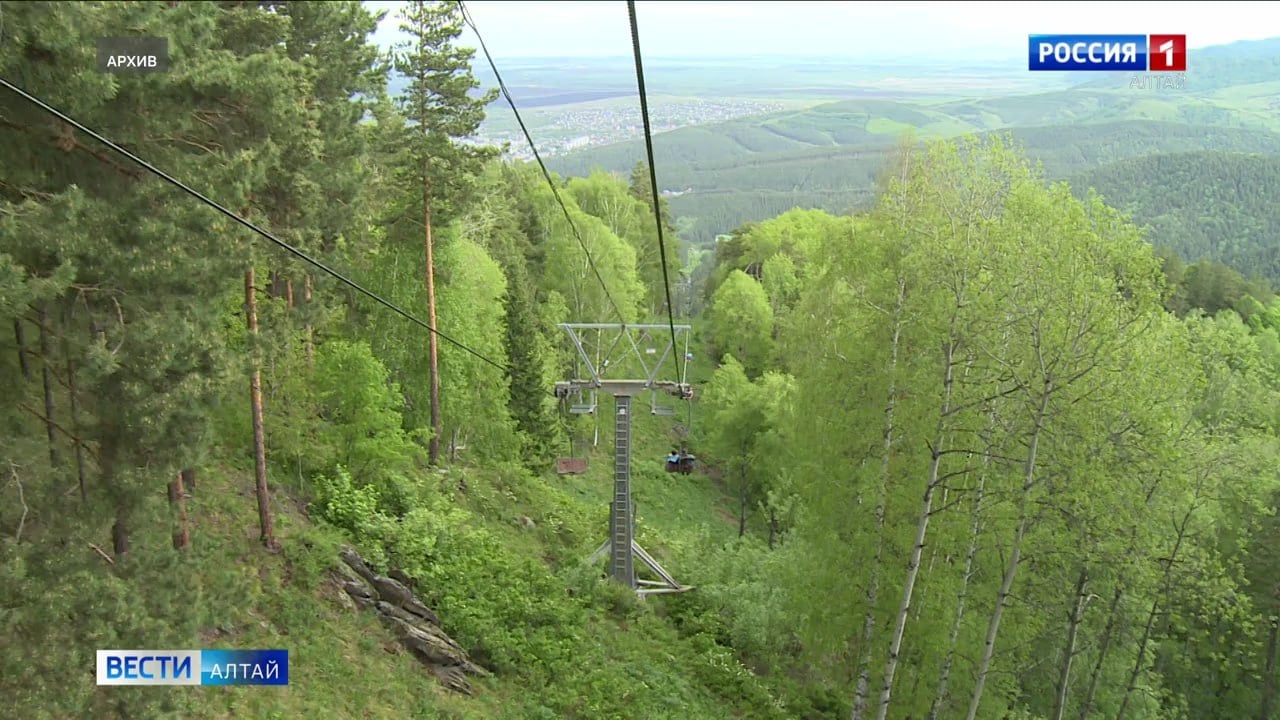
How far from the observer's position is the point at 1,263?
23.4 ft

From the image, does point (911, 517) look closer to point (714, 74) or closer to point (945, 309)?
point (945, 309)

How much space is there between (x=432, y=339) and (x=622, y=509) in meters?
6.79

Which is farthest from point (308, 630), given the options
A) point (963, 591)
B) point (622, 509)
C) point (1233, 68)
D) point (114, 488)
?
point (1233, 68)

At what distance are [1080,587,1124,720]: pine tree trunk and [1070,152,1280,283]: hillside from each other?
9868cm

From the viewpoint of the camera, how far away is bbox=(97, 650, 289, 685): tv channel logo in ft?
28.2

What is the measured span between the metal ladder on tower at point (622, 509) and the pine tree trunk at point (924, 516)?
22.5 feet

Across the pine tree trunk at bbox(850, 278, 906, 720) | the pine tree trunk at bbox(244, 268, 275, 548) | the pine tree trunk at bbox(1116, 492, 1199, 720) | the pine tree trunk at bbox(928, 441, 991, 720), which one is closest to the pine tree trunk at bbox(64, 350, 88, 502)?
the pine tree trunk at bbox(244, 268, 275, 548)

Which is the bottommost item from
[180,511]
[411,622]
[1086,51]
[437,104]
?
[411,622]

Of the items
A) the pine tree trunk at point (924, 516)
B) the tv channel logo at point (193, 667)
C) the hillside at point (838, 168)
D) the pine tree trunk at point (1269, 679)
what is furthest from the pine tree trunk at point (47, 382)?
the hillside at point (838, 168)

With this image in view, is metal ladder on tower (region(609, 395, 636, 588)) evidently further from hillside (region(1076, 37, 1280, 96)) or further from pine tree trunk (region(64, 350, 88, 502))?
hillside (region(1076, 37, 1280, 96))

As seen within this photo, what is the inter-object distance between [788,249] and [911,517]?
132ft

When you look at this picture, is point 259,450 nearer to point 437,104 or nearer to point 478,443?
point 437,104

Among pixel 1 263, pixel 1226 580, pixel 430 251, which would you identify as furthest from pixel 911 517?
pixel 430 251

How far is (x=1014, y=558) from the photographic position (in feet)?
39.7
